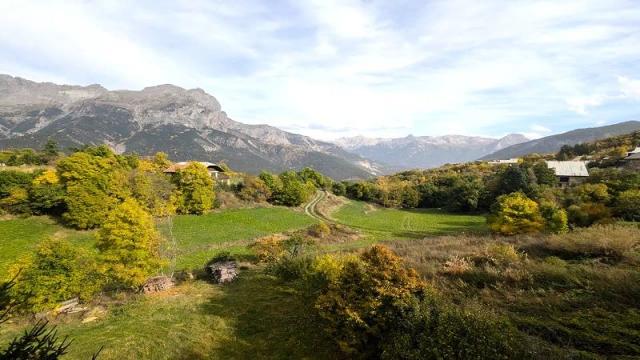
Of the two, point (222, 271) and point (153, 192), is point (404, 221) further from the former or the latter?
point (222, 271)

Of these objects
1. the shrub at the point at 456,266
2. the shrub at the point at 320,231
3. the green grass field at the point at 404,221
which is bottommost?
the green grass field at the point at 404,221

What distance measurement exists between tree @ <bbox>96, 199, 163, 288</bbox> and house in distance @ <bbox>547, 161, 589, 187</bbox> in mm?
86164

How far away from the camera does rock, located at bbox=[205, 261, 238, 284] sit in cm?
2642

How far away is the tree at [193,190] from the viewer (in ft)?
179

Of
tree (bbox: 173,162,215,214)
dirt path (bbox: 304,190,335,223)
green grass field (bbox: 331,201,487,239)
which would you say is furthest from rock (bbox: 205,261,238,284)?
dirt path (bbox: 304,190,335,223)

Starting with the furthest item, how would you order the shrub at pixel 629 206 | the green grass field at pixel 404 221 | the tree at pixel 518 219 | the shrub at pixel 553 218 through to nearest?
the green grass field at pixel 404 221 → the tree at pixel 518 219 → the shrub at pixel 553 218 → the shrub at pixel 629 206

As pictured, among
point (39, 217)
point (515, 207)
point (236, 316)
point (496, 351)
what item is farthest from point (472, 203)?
point (39, 217)

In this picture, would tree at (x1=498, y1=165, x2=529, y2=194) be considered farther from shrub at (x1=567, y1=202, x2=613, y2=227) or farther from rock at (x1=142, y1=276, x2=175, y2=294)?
rock at (x1=142, y1=276, x2=175, y2=294)

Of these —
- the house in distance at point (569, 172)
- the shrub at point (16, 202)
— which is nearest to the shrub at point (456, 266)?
the shrub at point (16, 202)

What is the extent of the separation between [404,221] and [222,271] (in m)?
45.2

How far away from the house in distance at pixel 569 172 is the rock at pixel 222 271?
261 feet

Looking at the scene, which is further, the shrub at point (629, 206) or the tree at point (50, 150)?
the tree at point (50, 150)

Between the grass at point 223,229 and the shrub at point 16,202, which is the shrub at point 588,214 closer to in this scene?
the grass at point 223,229

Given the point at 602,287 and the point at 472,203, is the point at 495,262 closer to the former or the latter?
the point at 602,287
